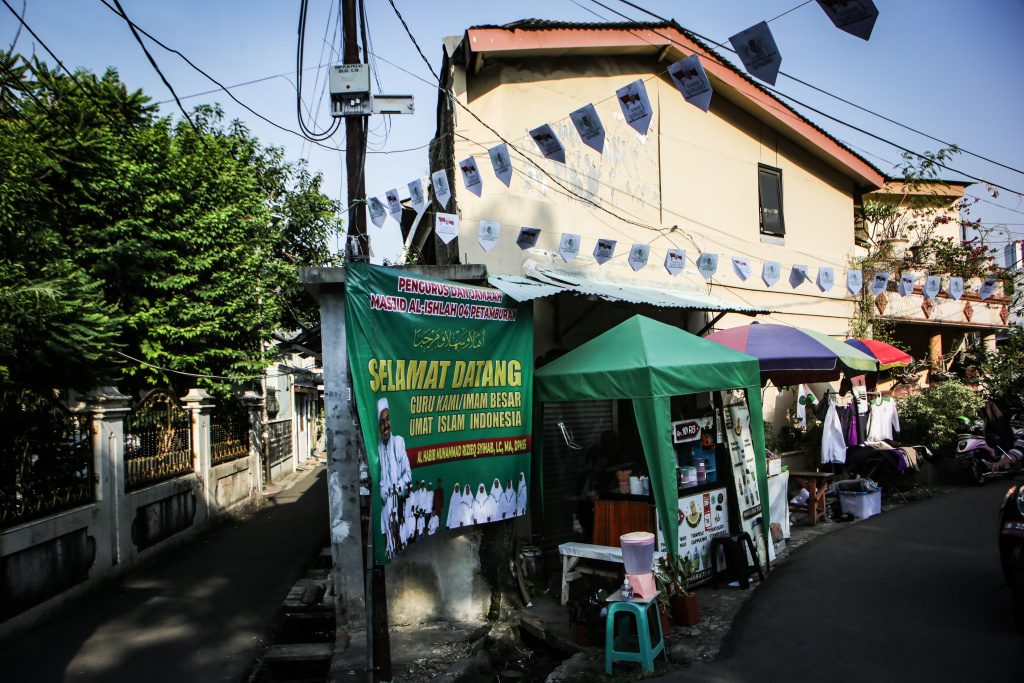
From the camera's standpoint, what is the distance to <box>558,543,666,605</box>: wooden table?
6535mm

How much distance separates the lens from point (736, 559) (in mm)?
→ 7480

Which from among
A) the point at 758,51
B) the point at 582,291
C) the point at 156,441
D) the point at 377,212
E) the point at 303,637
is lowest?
the point at 303,637

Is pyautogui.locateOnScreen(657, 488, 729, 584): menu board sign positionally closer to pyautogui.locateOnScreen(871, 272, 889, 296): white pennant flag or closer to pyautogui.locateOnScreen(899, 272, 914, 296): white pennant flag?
pyautogui.locateOnScreen(871, 272, 889, 296): white pennant flag

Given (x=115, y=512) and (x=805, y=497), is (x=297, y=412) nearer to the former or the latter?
(x=115, y=512)

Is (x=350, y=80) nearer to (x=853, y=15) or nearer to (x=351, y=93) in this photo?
(x=351, y=93)

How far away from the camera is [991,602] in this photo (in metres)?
6.38

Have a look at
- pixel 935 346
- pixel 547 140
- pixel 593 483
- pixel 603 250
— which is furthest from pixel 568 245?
pixel 935 346

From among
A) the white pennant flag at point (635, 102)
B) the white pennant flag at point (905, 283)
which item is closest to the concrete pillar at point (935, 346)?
the white pennant flag at point (905, 283)

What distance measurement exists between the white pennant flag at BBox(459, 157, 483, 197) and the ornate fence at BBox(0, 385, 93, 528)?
591cm

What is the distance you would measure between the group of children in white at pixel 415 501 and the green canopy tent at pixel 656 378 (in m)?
1.33

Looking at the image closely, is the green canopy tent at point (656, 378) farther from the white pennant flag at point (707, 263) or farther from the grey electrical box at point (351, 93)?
the white pennant flag at point (707, 263)

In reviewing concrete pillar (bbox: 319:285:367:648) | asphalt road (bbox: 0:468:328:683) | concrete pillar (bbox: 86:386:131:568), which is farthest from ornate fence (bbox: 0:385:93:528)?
concrete pillar (bbox: 319:285:367:648)

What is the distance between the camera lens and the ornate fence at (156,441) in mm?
10062

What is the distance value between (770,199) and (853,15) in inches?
357
